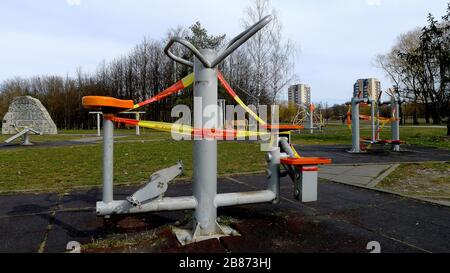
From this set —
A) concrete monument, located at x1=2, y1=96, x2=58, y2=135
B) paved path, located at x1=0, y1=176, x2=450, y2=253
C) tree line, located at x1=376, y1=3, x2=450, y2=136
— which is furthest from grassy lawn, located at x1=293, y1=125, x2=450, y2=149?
concrete monument, located at x1=2, y1=96, x2=58, y2=135

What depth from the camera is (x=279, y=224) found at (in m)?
2.74

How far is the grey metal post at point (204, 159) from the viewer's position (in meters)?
2.31

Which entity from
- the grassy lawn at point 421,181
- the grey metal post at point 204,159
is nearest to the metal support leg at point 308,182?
the grey metal post at point 204,159

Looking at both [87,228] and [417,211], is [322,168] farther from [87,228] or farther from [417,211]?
[87,228]

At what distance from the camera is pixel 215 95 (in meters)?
2.34

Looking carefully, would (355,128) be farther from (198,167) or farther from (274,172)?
(198,167)

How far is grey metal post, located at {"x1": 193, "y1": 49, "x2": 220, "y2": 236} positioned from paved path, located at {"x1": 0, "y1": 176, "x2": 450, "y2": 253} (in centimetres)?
19

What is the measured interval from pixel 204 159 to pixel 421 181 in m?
4.18

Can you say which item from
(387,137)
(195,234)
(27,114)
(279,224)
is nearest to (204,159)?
(195,234)

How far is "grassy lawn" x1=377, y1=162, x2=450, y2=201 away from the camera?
4.16 m

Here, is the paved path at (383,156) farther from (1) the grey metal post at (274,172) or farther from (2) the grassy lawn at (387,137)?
(1) the grey metal post at (274,172)
